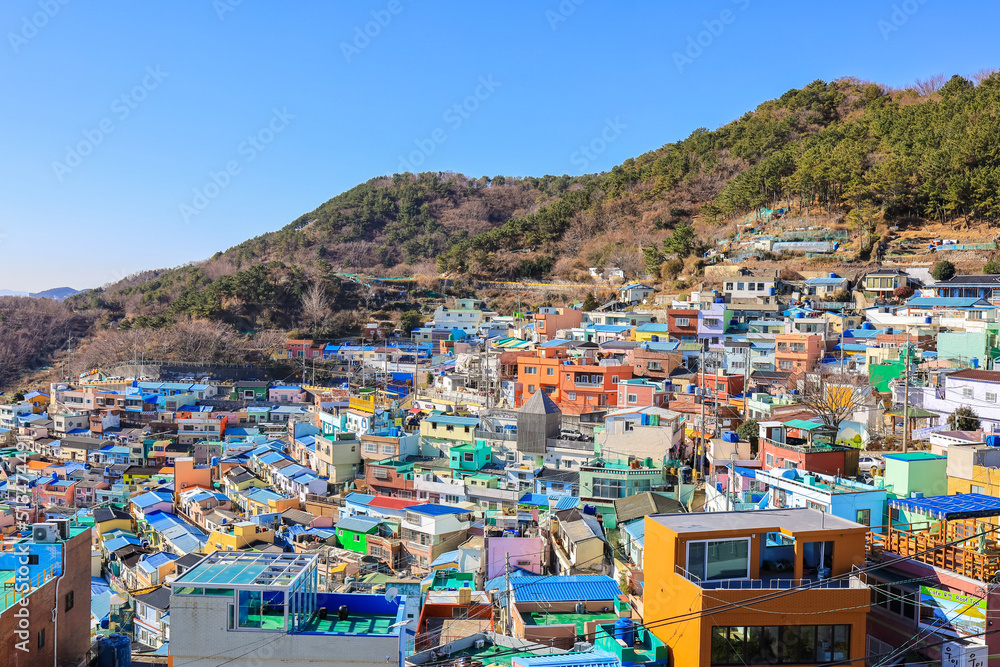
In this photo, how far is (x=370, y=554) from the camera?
10.5 meters

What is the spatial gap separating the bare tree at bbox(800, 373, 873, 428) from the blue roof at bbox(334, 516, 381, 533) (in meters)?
6.33

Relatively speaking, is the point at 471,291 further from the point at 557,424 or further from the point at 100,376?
the point at 557,424

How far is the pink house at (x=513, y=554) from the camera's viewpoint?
27.0ft

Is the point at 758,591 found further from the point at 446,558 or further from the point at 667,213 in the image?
the point at 667,213

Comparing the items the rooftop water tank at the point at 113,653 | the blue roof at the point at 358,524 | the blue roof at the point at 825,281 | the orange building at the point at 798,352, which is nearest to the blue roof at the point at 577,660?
the rooftop water tank at the point at 113,653

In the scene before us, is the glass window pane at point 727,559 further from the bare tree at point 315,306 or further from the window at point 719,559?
the bare tree at point 315,306

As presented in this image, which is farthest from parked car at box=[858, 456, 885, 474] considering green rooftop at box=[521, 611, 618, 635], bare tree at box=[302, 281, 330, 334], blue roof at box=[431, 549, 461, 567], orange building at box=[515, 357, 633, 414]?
bare tree at box=[302, 281, 330, 334]

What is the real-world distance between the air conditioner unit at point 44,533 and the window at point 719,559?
164 inches

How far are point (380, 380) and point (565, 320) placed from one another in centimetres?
555

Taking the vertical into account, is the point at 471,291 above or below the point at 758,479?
above

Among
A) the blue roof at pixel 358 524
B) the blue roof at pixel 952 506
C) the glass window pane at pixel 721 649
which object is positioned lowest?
the blue roof at pixel 358 524

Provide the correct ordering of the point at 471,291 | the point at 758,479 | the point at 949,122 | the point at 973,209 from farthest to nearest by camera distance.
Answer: the point at 471,291 → the point at 949,122 → the point at 973,209 → the point at 758,479

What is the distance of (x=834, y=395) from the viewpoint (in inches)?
437

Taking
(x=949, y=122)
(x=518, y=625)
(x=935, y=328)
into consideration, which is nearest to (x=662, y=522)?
(x=518, y=625)
